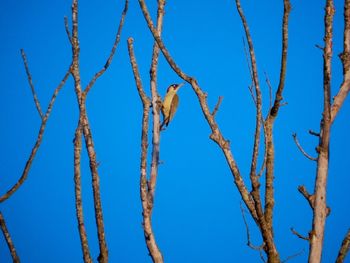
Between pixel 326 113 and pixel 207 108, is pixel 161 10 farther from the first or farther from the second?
pixel 326 113

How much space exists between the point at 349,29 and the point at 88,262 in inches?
87.7

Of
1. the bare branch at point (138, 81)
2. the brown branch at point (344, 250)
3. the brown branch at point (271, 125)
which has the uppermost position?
the bare branch at point (138, 81)

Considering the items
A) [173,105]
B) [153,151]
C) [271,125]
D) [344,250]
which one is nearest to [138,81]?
[153,151]

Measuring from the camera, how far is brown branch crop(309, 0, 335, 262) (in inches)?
84.6

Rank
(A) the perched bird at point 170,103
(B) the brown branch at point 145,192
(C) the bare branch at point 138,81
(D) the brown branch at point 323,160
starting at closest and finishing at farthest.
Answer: (D) the brown branch at point 323,160
(B) the brown branch at point 145,192
(C) the bare branch at point 138,81
(A) the perched bird at point 170,103

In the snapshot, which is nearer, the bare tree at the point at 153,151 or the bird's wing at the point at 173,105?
the bare tree at the point at 153,151

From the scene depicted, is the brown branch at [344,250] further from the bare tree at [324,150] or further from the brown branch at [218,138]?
the brown branch at [218,138]

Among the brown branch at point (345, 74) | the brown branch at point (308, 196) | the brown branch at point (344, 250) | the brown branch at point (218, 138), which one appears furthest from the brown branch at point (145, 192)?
the brown branch at point (345, 74)

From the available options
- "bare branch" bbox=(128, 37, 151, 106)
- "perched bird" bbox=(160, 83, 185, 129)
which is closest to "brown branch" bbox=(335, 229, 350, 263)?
"bare branch" bbox=(128, 37, 151, 106)

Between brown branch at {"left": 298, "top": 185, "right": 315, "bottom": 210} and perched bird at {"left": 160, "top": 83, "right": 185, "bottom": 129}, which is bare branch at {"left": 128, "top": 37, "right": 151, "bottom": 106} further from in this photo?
perched bird at {"left": 160, "top": 83, "right": 185, "bottom": 129}

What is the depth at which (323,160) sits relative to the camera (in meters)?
2.16

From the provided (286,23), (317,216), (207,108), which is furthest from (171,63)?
(317,216)

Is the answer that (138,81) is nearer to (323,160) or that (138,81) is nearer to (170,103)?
(323,160)

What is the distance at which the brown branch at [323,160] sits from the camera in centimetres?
215
